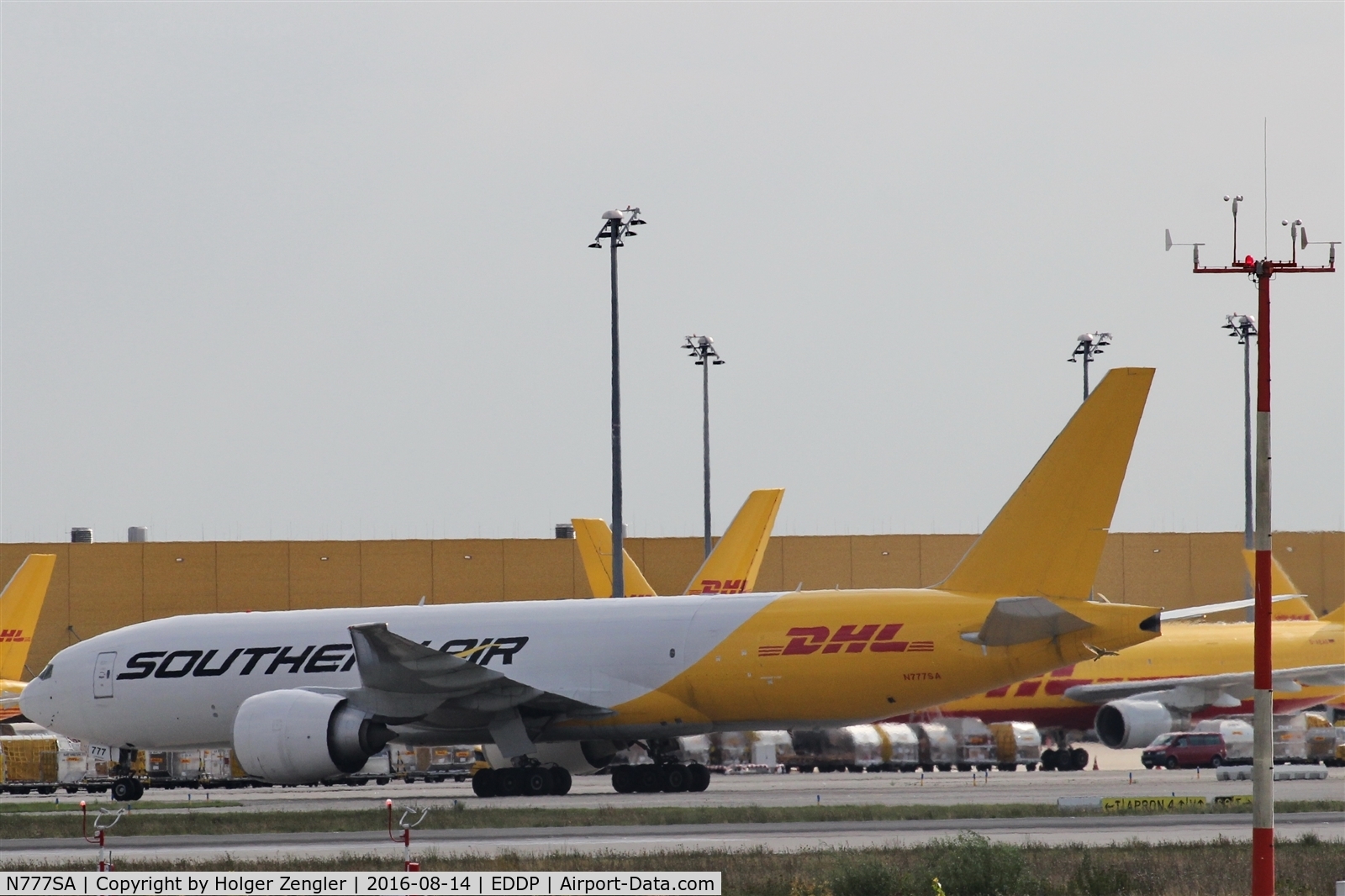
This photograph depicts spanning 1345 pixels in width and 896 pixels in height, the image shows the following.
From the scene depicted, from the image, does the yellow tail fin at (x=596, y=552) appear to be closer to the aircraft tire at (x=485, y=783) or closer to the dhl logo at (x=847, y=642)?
the aircraft tire at (x=485, y=783)

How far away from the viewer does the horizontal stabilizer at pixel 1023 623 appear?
94.3 ft

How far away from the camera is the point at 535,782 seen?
31844 mm

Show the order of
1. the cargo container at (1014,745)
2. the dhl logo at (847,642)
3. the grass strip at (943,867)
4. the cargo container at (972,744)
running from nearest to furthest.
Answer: the grass strip at (943,867) < the dhl logo at (847,642) < the cargo container at (972,744) < the cargo container at (1014,745)

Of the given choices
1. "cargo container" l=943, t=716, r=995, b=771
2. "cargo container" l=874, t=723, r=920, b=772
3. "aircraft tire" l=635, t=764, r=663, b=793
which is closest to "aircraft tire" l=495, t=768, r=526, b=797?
"aircraft tire" l=635, t=764, r=663, b=793

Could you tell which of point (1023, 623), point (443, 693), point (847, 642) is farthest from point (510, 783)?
point (1023, 623)

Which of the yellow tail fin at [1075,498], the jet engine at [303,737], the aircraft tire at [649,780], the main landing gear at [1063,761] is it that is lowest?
the main landing gear at [1063,761]

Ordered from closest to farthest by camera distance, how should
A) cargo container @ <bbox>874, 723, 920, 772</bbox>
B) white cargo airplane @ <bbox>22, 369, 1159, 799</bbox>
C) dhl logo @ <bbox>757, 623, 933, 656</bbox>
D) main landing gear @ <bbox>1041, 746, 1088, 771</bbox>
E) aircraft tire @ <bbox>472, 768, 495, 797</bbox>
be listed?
white cargo airplane @ <bbox>22, 369, 1159, 799</bbox>
dhl logo @ <bbox>757, 623, 933, 656</bbox>
aircraft tire @ <bbox>472, 768, 495, 797</bbox>
cargo container @ <bbox>874, 723, 920, 772</bbox>
main landing gear @ <bbox>1041, 746, 1088, 771</bbox>

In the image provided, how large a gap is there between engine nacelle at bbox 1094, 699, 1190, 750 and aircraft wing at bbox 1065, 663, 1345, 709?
1.16 metres

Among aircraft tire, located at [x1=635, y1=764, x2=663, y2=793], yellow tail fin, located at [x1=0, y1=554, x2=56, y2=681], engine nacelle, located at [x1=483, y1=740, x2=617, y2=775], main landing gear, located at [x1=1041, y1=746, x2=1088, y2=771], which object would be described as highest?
yellow tail fin, located at [x1=0, y1=554, x2=56, y2=681]

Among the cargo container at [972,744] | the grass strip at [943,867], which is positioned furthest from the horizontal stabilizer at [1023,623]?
the cargo container at [972,744]

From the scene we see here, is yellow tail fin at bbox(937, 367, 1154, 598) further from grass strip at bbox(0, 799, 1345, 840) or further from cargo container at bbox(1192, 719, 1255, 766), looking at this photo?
cargo container at bbox(1192, 719, 1255, 766)

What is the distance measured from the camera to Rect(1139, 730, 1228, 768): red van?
1687 inches

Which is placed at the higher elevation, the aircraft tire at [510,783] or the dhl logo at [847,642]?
the dhl logo at [847,642]

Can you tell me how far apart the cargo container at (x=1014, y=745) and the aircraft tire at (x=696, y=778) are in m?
11.5
